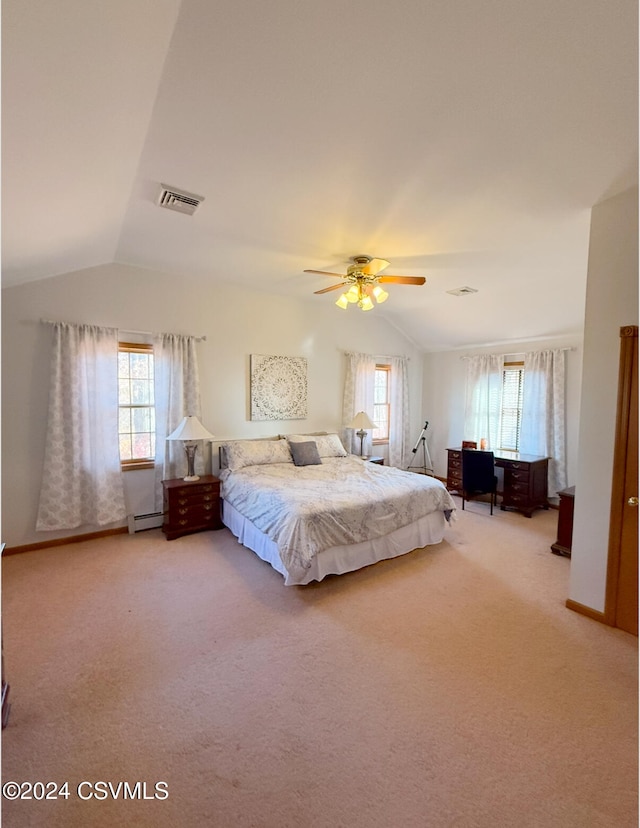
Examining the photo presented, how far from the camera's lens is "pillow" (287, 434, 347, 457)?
465 cm

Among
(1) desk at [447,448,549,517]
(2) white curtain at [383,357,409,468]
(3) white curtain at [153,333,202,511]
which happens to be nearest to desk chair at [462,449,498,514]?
(1) desk at [447,448,549,517]

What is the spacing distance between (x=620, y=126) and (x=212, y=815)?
11.2 feet

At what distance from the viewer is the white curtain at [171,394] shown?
12.9 feet

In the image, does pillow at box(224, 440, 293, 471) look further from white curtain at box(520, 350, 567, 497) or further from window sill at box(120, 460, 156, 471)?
white curtain at box(520, 350, 567, 497)

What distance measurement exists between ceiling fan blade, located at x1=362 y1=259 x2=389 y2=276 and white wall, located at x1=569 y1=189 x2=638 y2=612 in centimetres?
138

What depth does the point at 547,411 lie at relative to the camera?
186 inches

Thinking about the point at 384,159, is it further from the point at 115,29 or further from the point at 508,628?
the point at 508,628

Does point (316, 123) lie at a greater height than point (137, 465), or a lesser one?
greater

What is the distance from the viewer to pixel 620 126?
180 cm

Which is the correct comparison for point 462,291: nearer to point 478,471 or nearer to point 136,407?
point 478,471

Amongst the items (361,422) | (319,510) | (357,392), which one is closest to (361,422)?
(361,422)

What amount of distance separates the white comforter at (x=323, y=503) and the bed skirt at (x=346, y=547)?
3.8 inches

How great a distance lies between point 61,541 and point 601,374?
4695 mm

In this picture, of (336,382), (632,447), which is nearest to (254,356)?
(336,382)
